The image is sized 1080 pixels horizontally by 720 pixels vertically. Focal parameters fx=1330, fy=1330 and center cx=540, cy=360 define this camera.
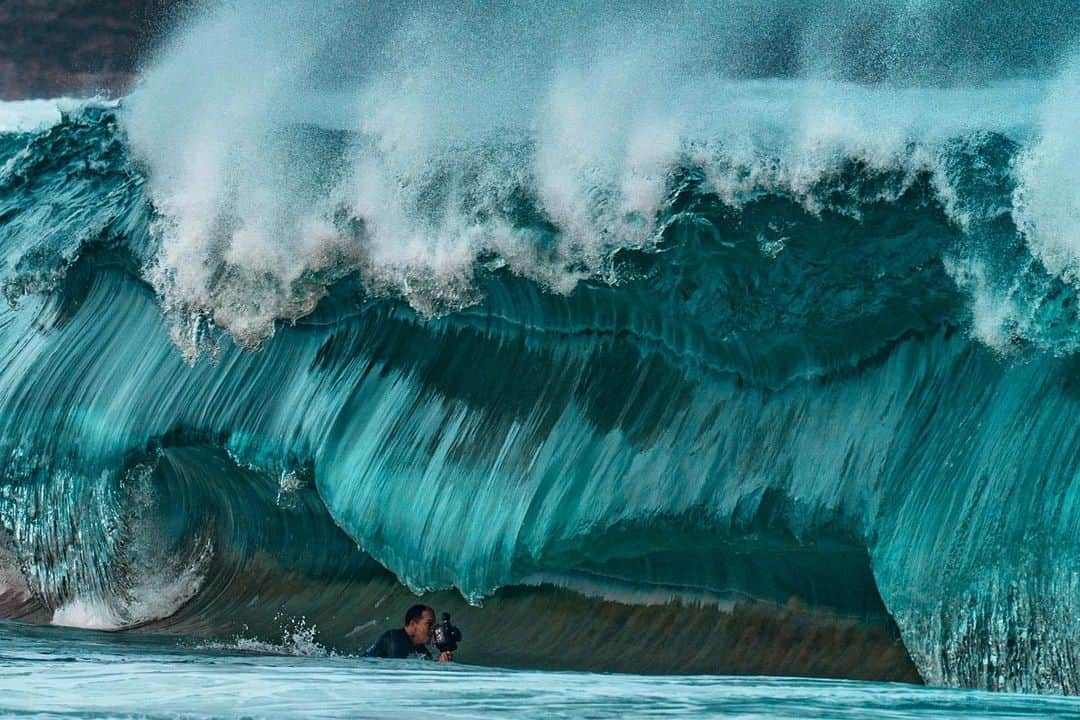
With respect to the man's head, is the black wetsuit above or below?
below

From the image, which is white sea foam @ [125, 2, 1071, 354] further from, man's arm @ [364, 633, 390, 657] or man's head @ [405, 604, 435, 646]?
man's arm @ [364, 633, 390, 657]

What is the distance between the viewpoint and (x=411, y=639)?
15.6 ft

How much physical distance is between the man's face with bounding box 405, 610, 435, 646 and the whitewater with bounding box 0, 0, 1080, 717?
28 centimetres

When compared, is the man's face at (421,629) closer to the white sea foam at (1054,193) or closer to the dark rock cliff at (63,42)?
the white sea foam at (1054,193)

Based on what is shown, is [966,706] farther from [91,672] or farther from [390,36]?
[390,36]

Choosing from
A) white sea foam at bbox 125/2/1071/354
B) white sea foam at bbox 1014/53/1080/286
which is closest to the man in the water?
white sea foam at bbox 125/2/1071/354

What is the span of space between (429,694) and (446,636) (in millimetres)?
1231

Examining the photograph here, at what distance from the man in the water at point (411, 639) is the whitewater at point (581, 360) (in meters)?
0.27

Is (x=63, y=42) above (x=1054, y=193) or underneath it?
above

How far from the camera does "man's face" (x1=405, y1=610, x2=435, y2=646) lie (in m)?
4.79

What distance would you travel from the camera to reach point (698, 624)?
15.6 feet

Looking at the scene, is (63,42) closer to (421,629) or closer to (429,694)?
(421,629)

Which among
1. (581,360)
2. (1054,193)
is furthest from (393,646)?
(1054,193)

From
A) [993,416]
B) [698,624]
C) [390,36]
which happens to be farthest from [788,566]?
[390,36]
